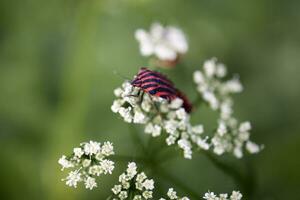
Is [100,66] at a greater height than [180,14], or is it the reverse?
[180,14]

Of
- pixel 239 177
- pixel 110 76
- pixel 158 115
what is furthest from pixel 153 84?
pixel 110 76

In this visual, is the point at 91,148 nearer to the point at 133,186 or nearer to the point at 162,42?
the point at 133,186

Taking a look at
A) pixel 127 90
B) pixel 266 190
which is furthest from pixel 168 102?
pixel 266 190

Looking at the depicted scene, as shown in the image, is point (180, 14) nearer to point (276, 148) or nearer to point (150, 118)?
point (276, 148)

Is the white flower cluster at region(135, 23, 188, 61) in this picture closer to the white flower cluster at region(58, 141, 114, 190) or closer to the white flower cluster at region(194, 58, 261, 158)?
the white flower cluster at region(194, 58, 261, 158)

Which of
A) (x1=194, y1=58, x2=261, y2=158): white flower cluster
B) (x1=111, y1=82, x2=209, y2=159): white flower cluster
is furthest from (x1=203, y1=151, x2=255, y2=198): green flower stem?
(x1=111, y1=82, x2=209, y2=159): white flower cluster

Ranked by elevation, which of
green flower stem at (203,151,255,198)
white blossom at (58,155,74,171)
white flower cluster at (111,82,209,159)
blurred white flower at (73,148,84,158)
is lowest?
white blossom at (58,155,74,171)
